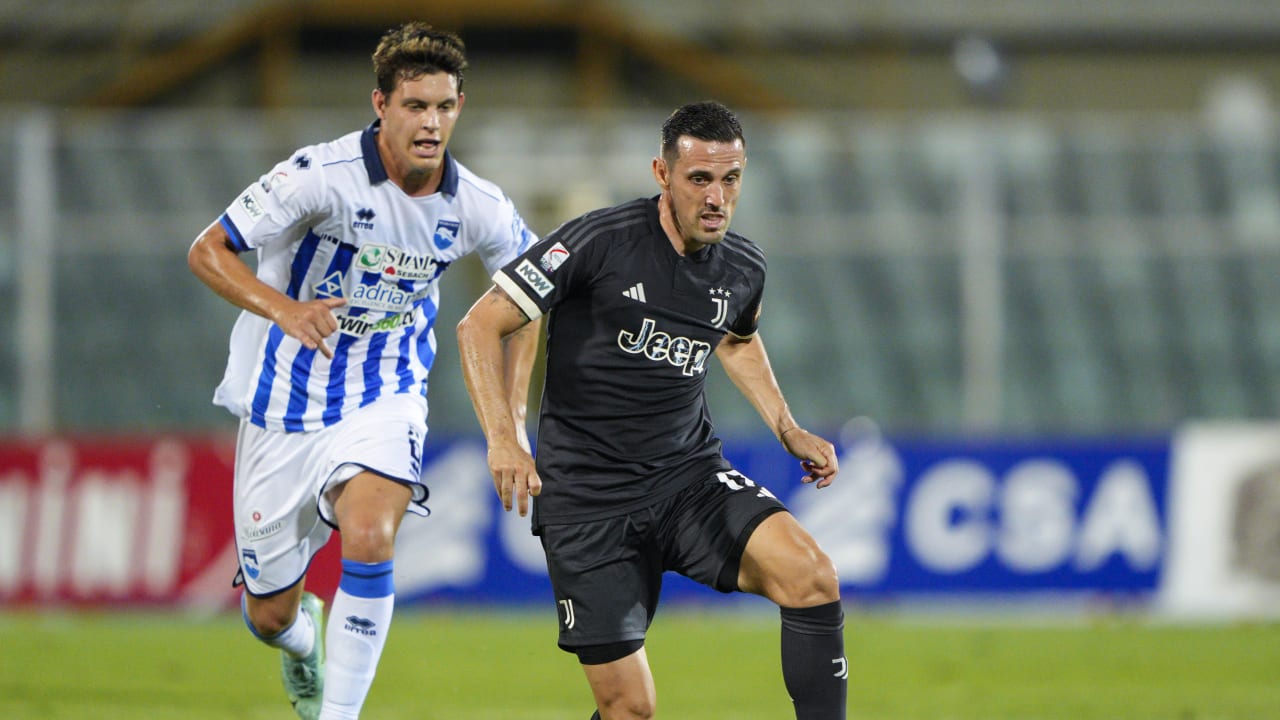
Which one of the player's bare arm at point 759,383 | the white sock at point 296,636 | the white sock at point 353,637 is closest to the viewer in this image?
the player's bare arm at point 759,383

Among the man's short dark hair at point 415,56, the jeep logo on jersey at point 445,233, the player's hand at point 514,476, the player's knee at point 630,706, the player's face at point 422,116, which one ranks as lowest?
the player's knee at point 630,706

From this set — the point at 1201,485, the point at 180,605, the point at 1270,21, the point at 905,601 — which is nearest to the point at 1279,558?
the point at 1201,485

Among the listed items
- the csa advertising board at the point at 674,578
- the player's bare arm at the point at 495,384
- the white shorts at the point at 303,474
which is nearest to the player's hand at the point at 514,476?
the player's bare arm at the point at 495,384

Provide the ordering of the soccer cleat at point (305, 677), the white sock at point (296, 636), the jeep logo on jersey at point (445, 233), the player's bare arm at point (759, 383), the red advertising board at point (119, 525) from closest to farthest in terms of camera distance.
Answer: the player's bare arm at point (759, 383) < the jeep logo on jersey at point (445, 233) < the white sock at point (296, 636) < the soccer cleat at point (305, 677) < the red advertising board at point (119, 525)

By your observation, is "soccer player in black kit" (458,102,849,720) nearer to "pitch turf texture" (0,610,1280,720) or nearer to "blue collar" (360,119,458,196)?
"blue collar" (360,119,458,196)

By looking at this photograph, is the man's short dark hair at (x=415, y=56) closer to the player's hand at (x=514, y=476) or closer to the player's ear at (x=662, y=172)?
the player's ear at (x=662, y=172)

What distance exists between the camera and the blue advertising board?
13.5m

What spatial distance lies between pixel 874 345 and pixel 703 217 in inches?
432

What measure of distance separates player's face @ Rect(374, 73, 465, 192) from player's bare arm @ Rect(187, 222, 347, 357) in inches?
24.3

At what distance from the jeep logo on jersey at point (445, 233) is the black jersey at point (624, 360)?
900 millimetres

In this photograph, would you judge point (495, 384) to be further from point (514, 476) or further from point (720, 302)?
point (720, 302)

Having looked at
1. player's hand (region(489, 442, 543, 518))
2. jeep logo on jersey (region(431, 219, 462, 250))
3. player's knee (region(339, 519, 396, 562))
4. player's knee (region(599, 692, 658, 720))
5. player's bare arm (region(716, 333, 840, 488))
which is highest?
jeep logo on jersey (region(431, 219, 462, 250))

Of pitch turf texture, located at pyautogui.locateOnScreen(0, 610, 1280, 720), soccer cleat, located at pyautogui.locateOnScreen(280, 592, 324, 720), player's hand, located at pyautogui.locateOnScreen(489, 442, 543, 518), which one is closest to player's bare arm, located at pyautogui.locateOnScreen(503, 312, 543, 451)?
player's hand, located at pyautogui.locateOnScreen(489, 442, 543, 518)

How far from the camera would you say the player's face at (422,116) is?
6.36 meters
